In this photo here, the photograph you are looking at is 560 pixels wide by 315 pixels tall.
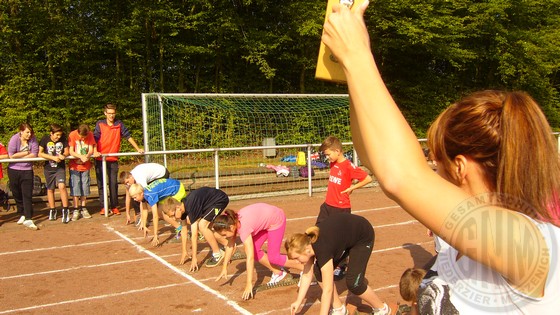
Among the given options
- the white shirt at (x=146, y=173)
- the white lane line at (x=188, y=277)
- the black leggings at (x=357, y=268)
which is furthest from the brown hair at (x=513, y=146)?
the white shirt at (x=146, y=173)

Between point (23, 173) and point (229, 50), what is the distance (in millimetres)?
12429

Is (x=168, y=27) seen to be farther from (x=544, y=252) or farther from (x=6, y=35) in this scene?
(x=544, y=252)

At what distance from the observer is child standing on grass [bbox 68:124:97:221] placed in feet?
30.5

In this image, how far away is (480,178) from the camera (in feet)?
3.64

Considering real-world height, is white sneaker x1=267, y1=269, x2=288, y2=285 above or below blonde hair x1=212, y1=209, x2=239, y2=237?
below

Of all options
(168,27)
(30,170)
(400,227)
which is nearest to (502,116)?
(400,227)

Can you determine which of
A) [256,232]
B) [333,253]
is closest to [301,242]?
[333,253]

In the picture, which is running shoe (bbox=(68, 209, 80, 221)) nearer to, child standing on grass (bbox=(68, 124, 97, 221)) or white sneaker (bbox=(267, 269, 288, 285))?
child standing on grass (bbox=(68, 124, 97, 221))

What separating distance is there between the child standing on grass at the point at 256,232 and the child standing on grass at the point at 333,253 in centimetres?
106

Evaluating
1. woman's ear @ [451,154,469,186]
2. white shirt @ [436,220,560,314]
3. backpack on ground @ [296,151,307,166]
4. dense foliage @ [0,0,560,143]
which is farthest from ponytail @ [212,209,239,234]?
dense foliage @ [0,0,560,143]

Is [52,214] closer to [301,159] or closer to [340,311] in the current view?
[301,159]

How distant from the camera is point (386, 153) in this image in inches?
37.3

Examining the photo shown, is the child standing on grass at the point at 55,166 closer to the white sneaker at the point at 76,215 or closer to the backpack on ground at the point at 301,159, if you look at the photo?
the white sneaker at the point at 76,215

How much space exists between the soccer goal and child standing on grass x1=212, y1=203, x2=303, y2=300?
15.4 ft
